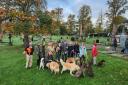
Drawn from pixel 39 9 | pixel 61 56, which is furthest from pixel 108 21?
pixel 61 56

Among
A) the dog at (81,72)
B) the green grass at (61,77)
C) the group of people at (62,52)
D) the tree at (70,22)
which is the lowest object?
the green grass at (61,77)

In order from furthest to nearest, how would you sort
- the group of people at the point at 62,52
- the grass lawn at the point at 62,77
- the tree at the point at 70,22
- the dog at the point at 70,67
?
the tree at the point at 70,22 → the group of people at the point at 62,52 → the dog at the point at 70,67 → the grass lawn at the point at 62,77

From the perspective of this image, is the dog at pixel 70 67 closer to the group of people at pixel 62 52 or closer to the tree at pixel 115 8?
the group of people at pixel 62 52

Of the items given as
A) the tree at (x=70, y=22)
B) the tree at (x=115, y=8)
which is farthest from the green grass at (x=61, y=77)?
the tree at (x=70, y=22)


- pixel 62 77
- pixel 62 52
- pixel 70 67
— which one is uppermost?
pixel 62 52

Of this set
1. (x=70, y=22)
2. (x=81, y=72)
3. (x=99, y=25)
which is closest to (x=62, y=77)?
(x=81, y=72)

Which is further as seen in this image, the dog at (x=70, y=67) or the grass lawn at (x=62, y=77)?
the dog at (x=70, y=67)

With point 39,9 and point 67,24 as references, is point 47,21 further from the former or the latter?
point 67,24

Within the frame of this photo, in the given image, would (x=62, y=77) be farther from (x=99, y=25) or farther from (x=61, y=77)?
(x=99, y=25)

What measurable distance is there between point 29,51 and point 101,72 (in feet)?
24.3

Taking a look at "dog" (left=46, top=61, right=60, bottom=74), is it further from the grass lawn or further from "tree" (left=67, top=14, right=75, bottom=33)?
"tree" (left=67, top=14, right=75, bottom=33)

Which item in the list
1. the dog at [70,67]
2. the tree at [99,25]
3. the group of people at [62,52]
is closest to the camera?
the dog at [70,67]

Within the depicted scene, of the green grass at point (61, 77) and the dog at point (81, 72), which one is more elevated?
the dog at point (81, 72)

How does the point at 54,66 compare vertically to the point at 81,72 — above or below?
above
